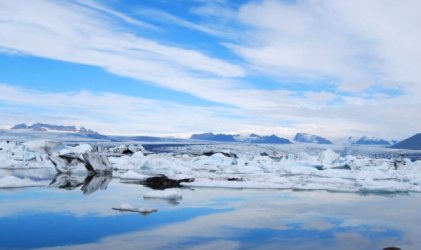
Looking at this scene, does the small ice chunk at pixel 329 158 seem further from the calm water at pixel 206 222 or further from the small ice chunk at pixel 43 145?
the small ice chunk at pixel 43 145

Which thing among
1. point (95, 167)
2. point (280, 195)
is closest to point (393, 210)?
point (280, 195)

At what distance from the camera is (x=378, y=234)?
546 cm

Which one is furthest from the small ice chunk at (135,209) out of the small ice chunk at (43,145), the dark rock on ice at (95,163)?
the small ice chunk at (43,145)

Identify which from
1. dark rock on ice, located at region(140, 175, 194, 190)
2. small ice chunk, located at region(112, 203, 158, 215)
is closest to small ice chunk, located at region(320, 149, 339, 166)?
dark rock on ice, located at region(140, 175, 194, 190)

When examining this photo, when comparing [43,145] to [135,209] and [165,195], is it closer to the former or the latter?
[165,195]

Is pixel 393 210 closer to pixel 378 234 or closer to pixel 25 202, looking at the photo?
pixel 378 234

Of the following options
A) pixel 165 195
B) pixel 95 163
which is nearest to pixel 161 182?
pixel 165 195

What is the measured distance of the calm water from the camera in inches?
187

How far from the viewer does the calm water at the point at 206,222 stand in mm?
→ 4754

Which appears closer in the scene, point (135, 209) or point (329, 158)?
point (135, 209)

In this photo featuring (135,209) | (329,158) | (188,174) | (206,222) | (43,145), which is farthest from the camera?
(329,158)

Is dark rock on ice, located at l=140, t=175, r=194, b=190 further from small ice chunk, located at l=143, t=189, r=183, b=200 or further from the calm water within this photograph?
small ice chunk, located at l=143, t=189, r=183, b=200

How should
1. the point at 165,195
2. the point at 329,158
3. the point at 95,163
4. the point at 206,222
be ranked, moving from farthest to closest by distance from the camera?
1. the point at 329,158
2. the point at 95,163
3. the point at 165,195
4. the point at 206,222

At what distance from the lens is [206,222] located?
5996 millimetres
